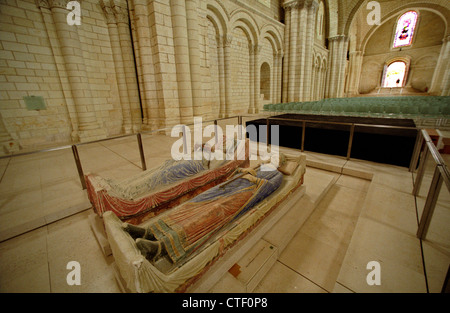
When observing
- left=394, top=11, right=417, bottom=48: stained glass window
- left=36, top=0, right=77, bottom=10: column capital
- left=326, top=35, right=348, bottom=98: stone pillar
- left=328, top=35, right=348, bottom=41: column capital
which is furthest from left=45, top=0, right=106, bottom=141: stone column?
left=394, top=11, right=417, bottom=48: stained glass window

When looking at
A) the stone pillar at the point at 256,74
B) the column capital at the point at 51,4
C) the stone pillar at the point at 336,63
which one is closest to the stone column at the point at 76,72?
the column capital at the point at 51,4

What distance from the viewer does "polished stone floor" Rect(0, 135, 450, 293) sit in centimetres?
169

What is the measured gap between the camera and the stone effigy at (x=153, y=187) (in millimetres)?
Answer: 2086

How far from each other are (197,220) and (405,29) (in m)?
34.4

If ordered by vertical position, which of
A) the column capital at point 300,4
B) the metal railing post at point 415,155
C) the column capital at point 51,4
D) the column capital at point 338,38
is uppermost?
the column capital at point 300,4

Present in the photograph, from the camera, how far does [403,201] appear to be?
9.07 feet

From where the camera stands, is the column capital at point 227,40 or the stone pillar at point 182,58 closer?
the stone pillar at point 182,58

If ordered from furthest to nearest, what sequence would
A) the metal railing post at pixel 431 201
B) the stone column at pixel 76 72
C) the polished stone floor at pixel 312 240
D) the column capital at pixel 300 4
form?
the column capital at pixel 300 4
the stone column at pixel 76 72
the metal railing post at pixel 431 201
the polished stone floor at pixel 312 240

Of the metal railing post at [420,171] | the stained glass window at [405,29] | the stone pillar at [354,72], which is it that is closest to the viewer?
the metal railing post at [420,171]

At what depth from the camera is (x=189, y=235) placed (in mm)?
1600

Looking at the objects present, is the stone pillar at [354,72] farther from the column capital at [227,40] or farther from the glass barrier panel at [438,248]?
the glass barrier panel at [438,248]

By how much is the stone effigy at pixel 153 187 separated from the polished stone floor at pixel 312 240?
505mm

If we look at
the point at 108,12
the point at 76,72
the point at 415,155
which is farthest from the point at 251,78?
the point at 415,155

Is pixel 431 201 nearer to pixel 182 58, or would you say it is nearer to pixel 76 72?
pixel 182 58
